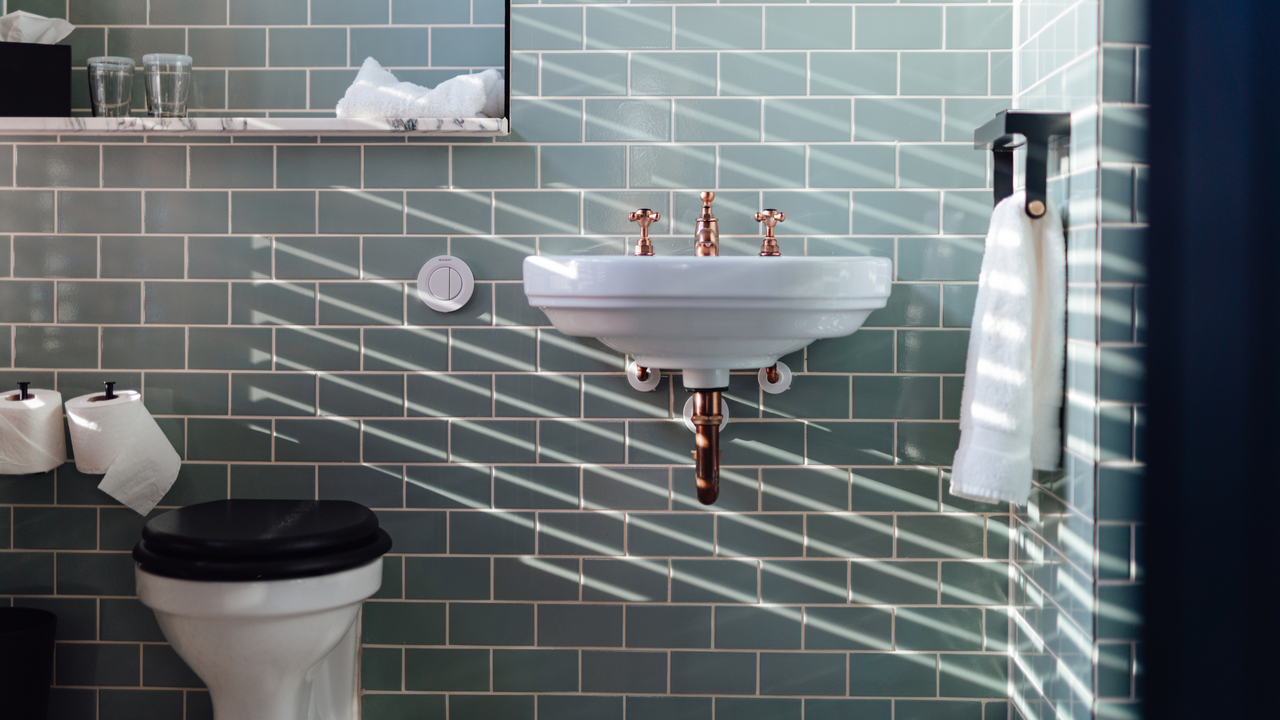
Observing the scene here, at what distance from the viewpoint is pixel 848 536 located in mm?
1679

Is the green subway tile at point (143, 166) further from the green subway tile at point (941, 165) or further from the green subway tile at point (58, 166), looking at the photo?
the green subway tile at point (941, 165)

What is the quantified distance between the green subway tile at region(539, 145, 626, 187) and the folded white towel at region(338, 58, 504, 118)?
0.53 feet

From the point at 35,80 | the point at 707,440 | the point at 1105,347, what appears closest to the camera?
the point at 1105,347

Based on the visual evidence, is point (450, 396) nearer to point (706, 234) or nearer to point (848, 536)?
point (706, 234)

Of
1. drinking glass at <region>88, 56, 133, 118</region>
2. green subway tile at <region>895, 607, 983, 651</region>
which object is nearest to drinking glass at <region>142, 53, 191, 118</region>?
drinking glass at <region>88, 56, 133, 118</region>

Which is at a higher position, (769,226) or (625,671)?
(769,226)

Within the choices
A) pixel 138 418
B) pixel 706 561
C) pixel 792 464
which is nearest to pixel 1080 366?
pixel 792 464

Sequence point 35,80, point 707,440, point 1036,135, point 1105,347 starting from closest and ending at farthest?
point 1105,347
point 1036,135
point 707,440
point 35,80

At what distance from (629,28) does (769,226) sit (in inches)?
19.2

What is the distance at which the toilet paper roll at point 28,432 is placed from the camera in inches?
61.8

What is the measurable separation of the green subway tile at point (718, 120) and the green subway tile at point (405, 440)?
769 mm

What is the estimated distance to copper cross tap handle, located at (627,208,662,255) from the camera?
1.54 meters

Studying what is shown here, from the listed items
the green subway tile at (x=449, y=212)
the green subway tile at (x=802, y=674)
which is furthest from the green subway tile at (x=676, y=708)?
the green subway tile at (x=449, y=212)

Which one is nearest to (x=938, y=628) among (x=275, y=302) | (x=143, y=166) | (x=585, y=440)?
(x=585, y=440)
